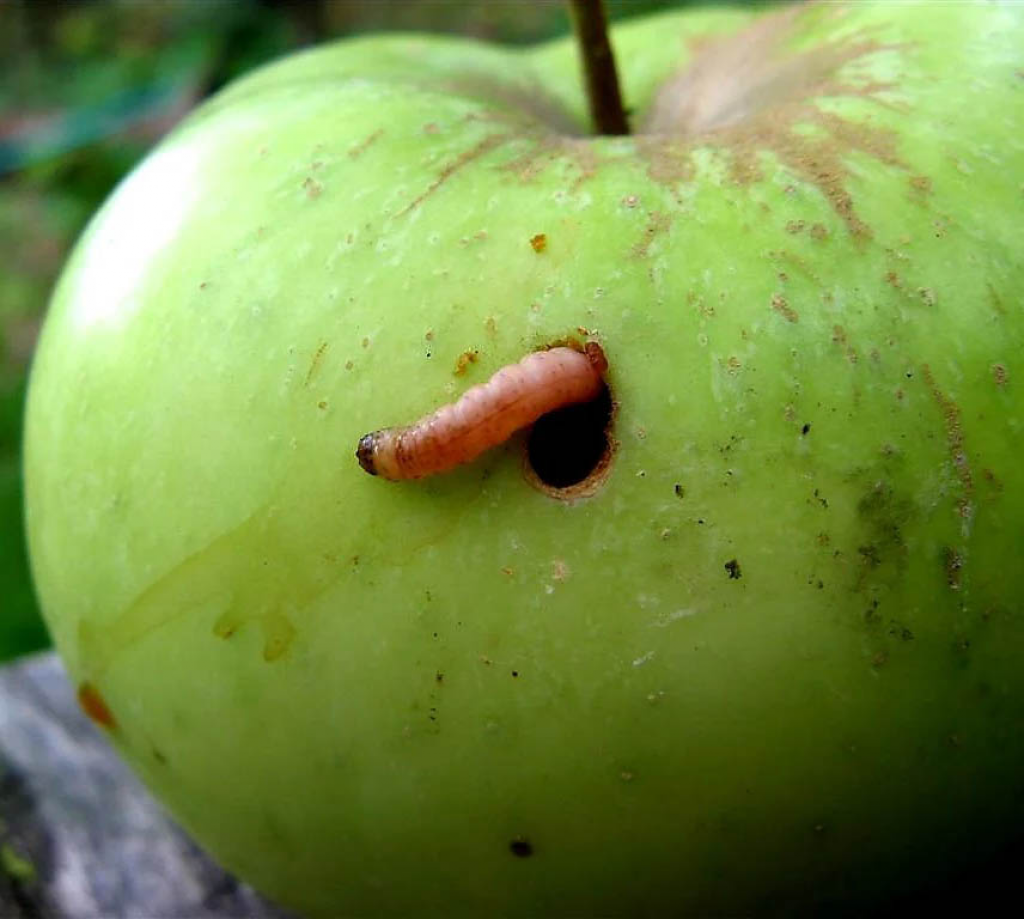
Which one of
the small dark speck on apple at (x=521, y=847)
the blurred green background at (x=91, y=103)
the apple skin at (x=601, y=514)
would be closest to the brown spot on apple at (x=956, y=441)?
the apple skin at (x=601, y=514)

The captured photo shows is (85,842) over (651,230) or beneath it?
beneath

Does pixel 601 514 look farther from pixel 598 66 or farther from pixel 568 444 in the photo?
pixel 598 66

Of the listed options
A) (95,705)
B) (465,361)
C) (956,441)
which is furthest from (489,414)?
(95,705)

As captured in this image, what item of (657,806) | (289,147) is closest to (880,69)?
(289,147)

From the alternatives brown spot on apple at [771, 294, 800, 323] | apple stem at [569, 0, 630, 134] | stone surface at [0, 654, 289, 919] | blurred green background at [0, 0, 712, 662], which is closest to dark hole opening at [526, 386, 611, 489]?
brown spot on apple at [771, 294, 800, 323]

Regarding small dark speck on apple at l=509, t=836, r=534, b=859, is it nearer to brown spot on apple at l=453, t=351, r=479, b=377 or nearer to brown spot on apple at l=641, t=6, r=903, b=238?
brown spot on apple at l=453, t=351, r=479, b=377

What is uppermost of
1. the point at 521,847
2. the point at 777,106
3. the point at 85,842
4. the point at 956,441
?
the point at 777,106

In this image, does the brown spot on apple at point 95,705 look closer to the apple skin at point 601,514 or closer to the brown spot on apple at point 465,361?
the apple skin at point 601,514

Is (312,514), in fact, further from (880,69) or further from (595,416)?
(880,69)
